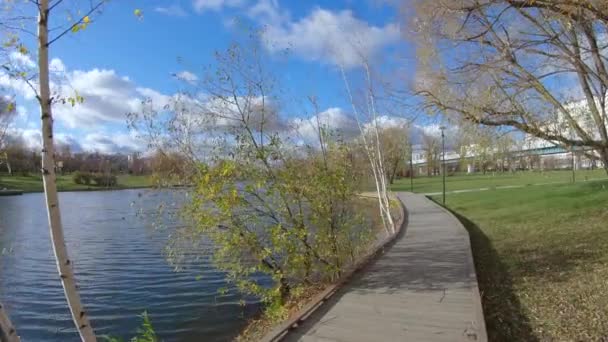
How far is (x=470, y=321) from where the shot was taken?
18.2ft

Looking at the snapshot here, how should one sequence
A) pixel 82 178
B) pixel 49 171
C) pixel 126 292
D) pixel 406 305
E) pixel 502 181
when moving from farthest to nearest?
1. pixel 82 178
2. pixel 502 181
3. pixel 126 292
4. pixel 406 305
5. pixel 49 171

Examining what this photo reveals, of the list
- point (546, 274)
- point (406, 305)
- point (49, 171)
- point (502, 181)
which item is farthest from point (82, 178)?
point (49, 171)

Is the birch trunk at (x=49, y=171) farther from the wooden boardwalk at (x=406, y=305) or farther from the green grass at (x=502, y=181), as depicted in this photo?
the green grass at (x=502, y=181)

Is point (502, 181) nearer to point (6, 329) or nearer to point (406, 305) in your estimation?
point (406, 305)

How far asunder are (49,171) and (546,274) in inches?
327

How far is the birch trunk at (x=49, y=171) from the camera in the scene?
2.47m

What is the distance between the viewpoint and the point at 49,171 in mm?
2488

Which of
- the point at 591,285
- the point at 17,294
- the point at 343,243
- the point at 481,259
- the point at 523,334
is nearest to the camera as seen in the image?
the point at 523,334

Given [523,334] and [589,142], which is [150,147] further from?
[589,142]

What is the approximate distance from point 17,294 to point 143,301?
3.85 m

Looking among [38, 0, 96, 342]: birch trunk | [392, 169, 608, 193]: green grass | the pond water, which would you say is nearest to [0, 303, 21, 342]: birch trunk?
[38, 0, 96, 342]: birch trunk

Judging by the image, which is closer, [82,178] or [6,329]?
[6,329]

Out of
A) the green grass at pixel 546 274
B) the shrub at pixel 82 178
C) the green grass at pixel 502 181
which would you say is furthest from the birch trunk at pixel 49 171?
the shrub at pixel 82 178

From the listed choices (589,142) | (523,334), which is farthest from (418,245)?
(523,334)
